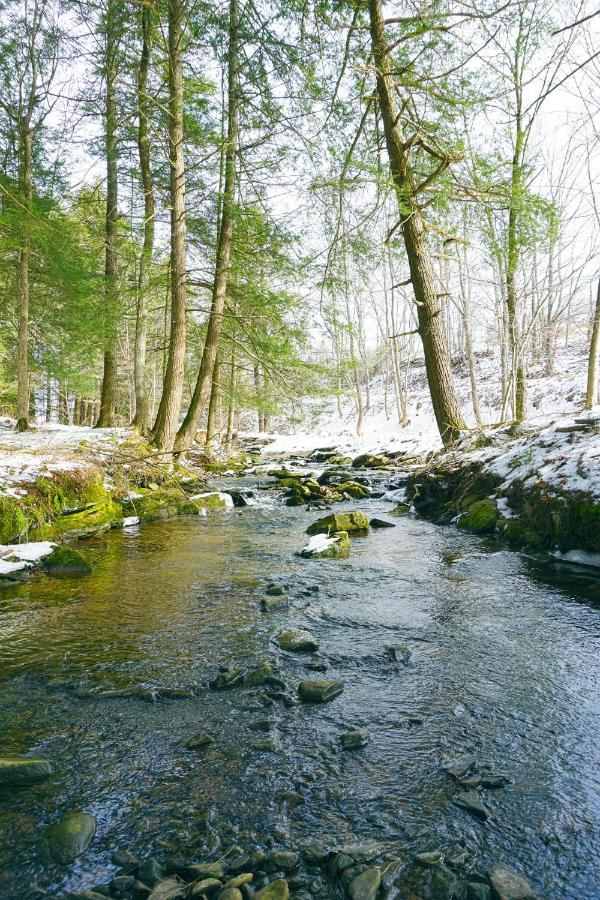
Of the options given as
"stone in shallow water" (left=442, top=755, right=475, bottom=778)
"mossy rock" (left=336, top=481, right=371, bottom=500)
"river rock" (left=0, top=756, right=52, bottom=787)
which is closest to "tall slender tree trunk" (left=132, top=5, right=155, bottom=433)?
"mossy rock" (left=336, top=481, right=371, bottom=500)

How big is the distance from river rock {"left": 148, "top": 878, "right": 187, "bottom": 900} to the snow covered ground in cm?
930

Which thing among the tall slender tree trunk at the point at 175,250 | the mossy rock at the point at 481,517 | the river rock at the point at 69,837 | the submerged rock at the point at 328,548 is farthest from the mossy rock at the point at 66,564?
the mossy rock at the point at 481,517

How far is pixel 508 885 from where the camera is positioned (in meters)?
1.51

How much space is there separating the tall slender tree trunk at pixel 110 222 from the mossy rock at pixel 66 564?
6.70 m

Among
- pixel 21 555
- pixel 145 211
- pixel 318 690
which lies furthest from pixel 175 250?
pixel 318 690

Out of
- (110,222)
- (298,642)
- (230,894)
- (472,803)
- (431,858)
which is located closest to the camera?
(230,894)

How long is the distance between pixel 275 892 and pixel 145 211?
1358 cm

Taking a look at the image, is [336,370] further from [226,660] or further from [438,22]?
[226,660]

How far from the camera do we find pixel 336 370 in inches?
400

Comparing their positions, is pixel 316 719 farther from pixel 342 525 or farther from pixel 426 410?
pixel 426 410

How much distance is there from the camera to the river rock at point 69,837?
1.67 metres

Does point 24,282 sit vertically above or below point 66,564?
above

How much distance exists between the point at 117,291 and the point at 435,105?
772 centimetres

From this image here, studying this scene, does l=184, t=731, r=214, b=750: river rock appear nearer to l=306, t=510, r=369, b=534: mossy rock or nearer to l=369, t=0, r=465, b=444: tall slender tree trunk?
l=306, t=510, r=369, b=534: mossy rock
